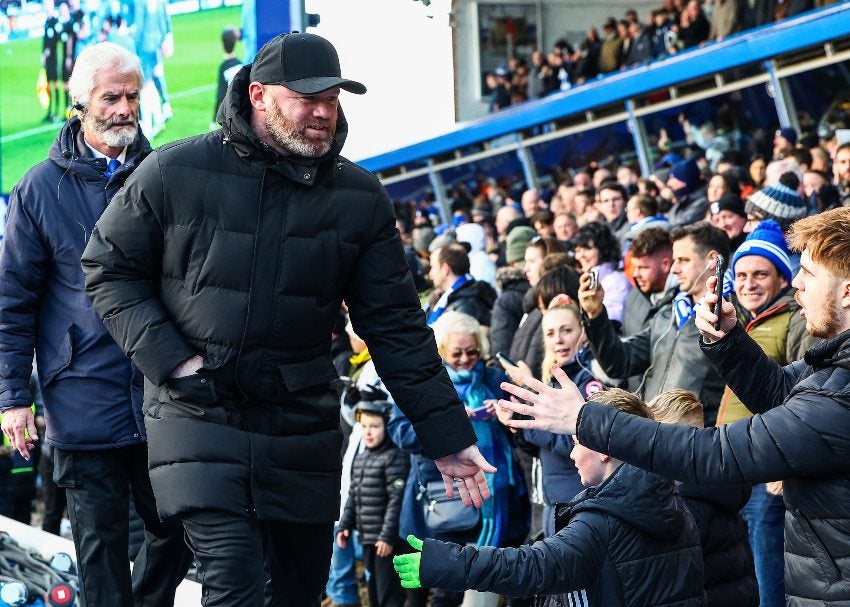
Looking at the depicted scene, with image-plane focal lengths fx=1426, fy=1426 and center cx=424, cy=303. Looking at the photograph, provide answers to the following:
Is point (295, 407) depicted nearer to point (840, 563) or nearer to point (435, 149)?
point (840, 563)

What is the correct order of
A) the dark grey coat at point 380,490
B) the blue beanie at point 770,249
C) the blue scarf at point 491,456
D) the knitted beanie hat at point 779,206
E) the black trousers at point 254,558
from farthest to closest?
the knitted beanie hat at point 779,206 → the dark grey coat at point 380,490 → the blue scarf at point 491,456 → the blue beanie at point 770,249 → the black trousers at point 254,558

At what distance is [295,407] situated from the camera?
189 inches

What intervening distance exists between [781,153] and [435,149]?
39.2 feet

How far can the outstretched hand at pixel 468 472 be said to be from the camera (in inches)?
197

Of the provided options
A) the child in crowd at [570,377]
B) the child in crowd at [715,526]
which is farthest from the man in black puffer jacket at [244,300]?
the child in crowd at [570,377]

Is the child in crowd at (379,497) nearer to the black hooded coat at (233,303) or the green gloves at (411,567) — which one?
the black hooded coat at (233,303)

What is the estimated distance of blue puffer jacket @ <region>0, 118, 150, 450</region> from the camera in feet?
18.3

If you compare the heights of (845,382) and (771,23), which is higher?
(771,23)

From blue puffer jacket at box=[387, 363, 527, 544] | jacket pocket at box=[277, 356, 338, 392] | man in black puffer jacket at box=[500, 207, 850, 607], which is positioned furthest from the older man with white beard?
man in black puffer jacket at box=[500, 207, 850, 607]

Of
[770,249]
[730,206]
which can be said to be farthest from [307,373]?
[730,206]

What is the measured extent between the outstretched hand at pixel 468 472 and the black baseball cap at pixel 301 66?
1.31 meters

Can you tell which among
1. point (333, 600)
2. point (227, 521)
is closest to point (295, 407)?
point (227, 521)

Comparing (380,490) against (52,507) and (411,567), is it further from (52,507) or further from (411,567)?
(411,567)

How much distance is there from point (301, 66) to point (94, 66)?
1.36 meters
